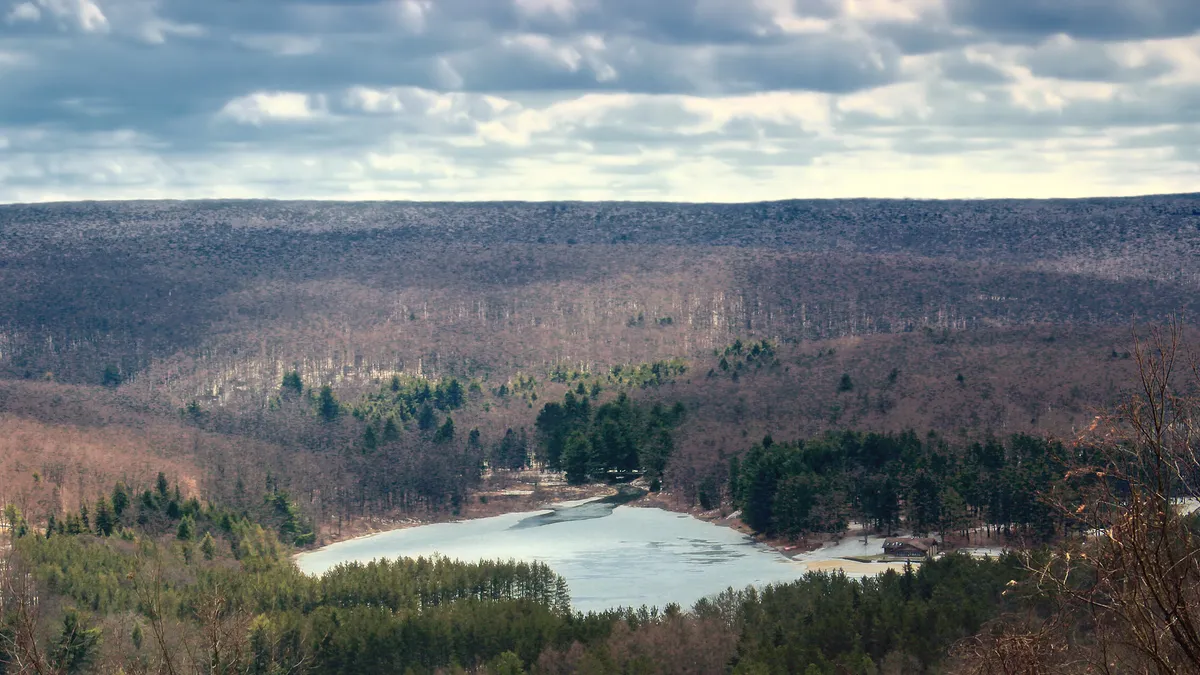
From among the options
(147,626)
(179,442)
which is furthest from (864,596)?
(179,442)

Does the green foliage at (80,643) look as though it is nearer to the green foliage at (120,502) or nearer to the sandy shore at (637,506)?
the green foliage at (120,502)

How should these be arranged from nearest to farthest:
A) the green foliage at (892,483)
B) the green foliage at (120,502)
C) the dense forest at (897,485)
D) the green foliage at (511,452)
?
the dense forest at (897,485) < the green foliage at (892,483) < the green foliage at (120,502) < the green foliage at (511,452)

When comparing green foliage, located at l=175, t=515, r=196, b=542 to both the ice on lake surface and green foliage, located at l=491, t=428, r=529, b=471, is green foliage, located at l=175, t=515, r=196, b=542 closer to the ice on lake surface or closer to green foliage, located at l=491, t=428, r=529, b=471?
the ice on lake surface

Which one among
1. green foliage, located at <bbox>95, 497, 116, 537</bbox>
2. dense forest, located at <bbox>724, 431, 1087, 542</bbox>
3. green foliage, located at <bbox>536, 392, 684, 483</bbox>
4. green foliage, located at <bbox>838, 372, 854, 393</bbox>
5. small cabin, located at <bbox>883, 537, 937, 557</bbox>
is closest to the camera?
small cabin, located at <bbox>883, 537, 937, 557</bbox>

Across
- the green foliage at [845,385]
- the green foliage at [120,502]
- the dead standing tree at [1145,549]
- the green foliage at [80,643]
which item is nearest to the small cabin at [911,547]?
the green foliage at [845,385]

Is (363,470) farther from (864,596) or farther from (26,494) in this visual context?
(864,596)

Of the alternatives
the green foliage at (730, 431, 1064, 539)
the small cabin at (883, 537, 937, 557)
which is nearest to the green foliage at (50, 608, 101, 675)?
the small cabin at (883, 537, 937, 557)

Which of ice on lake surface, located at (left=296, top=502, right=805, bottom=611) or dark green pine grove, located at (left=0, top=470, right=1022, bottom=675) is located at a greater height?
dark green pine grove, located at (left=0, top=470, right=1022, bottom=675)
